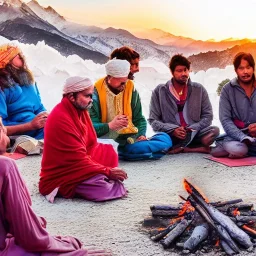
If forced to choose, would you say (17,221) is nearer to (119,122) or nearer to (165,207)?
(165,207)

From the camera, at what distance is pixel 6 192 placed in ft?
9.03

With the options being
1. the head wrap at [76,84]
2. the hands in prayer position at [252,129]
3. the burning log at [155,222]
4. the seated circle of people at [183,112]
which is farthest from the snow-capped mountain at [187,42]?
the burning log at [155,222]

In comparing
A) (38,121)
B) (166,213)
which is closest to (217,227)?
(166,213)

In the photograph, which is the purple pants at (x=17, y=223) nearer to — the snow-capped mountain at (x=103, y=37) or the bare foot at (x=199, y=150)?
the bare foot at (x=199, y=150)

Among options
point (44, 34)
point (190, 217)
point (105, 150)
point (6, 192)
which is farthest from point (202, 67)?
point (6, 192)

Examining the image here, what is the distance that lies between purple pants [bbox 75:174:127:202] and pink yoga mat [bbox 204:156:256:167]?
1.77 metres

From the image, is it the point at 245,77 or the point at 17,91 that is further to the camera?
the point at 17,91

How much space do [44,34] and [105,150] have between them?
550 centimetres

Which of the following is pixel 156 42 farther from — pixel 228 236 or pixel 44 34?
pixel 228 236

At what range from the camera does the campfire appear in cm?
351

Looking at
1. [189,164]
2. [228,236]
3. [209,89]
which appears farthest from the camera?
[209,89]

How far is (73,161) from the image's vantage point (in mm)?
4801

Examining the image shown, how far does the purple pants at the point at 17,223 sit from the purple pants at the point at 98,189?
1709 mm

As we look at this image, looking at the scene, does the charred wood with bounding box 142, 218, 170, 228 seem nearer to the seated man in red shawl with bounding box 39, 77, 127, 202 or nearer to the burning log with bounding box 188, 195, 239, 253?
the burning log with bounding box 188, 195, 239, 253
